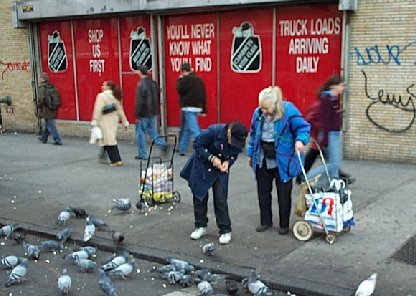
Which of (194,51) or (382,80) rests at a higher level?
(194,51)

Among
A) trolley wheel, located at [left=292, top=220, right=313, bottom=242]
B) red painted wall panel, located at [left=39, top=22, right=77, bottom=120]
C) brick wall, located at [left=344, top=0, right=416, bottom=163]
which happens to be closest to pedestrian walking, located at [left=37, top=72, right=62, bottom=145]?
red painted wall panel, located at [left=39, top=22, right=77, bottom=120]

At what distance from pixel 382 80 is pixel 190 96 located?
11.7 ft

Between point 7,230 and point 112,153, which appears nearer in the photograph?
point 7,230

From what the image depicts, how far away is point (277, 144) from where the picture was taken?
6.16 meters

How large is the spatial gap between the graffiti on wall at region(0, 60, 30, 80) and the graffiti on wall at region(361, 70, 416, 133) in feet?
31.0

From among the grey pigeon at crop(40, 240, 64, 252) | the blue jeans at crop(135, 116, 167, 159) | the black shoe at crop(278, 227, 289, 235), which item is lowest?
the grey pigeon at crop(40, 240, 64, 252)

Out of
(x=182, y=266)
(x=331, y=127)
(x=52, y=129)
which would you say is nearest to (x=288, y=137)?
(x=331, y=127)

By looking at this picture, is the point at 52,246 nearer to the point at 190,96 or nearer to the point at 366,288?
the point at 366,288

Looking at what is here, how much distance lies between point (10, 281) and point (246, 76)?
747cm

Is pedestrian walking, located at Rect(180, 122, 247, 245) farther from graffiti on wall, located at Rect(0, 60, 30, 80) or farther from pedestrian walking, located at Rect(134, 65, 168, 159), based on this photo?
graffiti on wall, located at Rect(0, 60, 30, 80)

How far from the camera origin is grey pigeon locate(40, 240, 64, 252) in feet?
20.6

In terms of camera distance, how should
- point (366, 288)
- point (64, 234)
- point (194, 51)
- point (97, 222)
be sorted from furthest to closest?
point (194, 51) < point (97, 222) < point (64, 234) < point (366, 288)

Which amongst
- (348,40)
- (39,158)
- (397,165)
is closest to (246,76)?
(348,40)

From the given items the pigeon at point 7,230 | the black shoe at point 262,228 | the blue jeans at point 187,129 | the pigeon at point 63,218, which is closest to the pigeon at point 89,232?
the pigeon at point 63,218
